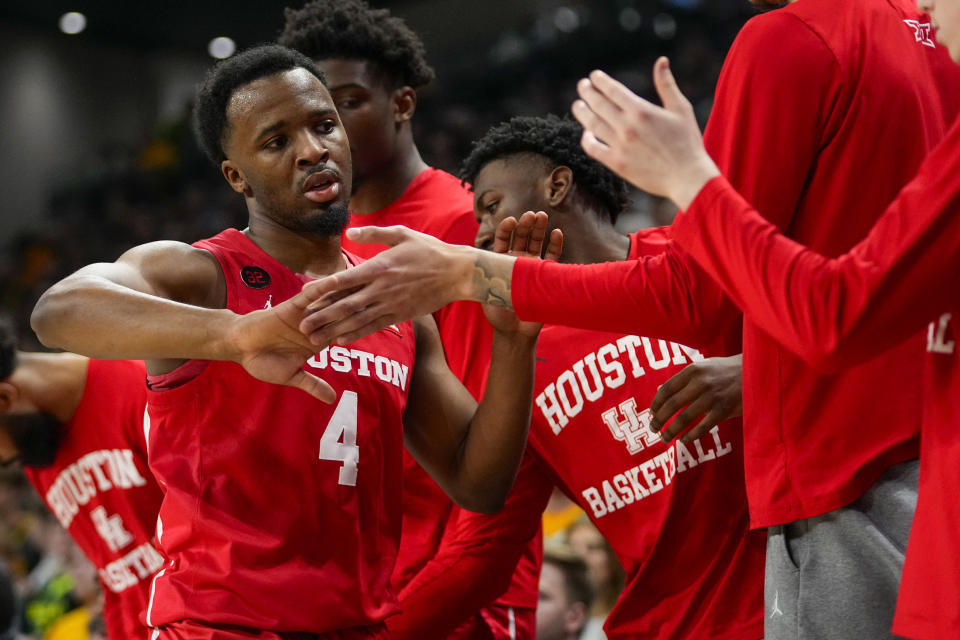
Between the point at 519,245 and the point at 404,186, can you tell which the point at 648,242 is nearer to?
the point at 519,245

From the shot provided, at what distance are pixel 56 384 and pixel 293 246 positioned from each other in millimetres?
1483

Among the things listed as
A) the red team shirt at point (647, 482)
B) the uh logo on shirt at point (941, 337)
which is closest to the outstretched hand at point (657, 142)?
the uh logo on shirt at point (941, 337)

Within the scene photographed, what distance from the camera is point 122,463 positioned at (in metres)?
3.85

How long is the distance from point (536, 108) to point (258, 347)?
957 cm

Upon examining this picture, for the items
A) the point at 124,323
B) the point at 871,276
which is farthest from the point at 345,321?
the point at 871,276

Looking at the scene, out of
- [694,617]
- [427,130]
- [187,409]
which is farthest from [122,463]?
[427,130]

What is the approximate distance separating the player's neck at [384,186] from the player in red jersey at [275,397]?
4.07 ft

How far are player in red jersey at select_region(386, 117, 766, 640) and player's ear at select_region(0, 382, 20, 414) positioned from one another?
5.29ft

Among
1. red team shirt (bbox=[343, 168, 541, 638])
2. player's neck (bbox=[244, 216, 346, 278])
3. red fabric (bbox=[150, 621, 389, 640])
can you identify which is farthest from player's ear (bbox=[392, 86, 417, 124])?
red fabric (bbox=[150, 621, 389, 640])

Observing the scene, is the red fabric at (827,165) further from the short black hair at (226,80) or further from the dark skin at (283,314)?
the short black hair at (226,80)

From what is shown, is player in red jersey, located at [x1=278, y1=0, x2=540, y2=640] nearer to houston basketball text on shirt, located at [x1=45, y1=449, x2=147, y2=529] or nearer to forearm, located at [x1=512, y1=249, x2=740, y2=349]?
houston basketball text on shirt, located at [x1=45, y1=449, x2=147, y2=529]

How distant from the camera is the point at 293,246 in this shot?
2.97m

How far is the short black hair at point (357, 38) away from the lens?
4406mm

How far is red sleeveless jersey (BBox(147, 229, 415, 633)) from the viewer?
8.41 ft
